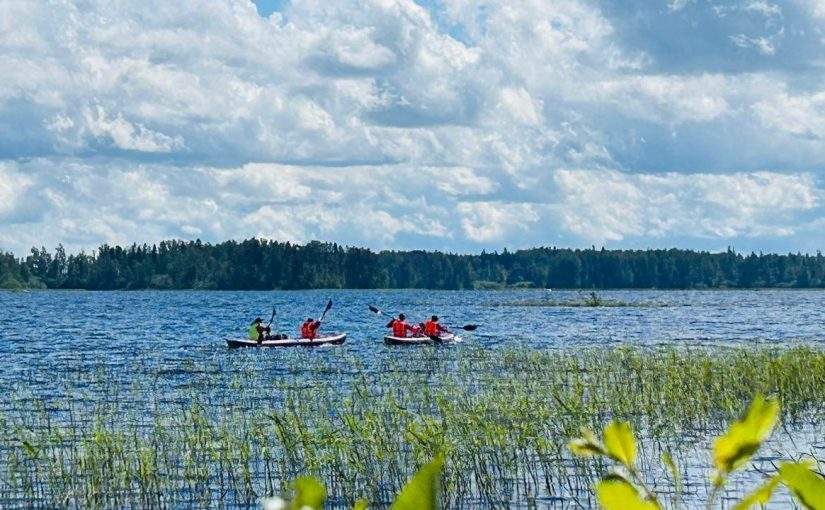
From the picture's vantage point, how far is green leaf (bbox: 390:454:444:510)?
1.21 metres

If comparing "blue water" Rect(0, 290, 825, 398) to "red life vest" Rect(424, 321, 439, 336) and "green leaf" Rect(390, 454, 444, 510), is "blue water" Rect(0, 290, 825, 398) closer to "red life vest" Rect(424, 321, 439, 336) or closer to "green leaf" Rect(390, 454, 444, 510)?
"red life vest" Rect(424, 321, 439, 336)

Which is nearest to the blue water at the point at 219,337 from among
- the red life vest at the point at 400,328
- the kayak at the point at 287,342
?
the kayak at the point at 287,342

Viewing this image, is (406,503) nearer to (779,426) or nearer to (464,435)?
(464,435)

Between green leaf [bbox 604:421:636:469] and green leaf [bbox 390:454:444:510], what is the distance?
0.99 feet

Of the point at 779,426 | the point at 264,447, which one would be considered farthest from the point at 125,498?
the point at 779,426

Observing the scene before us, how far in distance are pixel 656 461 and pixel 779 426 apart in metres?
3.09

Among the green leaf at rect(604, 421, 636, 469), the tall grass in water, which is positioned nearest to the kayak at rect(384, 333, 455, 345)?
the tall grass in water

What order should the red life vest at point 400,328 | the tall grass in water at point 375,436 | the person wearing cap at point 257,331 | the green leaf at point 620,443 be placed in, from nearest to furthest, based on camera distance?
the green leaf at point 620,443, the tall grass in water at point 375,436, the person wearing cap at point 257,331, the red life vest at point 400,328

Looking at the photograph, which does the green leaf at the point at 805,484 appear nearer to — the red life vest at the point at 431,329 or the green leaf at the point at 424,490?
the green leaf at the point at 424,490

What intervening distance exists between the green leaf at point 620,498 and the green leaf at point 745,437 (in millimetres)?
105

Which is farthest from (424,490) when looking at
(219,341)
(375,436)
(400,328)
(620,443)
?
(219,341)

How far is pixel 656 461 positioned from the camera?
18.3 meters

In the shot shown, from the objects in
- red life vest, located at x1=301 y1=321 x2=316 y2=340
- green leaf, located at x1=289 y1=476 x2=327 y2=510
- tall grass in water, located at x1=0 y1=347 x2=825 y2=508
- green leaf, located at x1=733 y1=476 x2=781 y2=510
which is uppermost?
green leaf, located at x1=289 y1=476 x2=327 y2=510

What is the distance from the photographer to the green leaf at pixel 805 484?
4.30 feet
